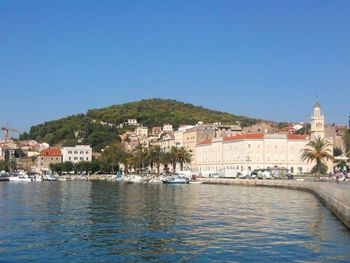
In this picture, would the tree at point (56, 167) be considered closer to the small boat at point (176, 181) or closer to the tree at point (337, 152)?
the small boat at point (176, 181)

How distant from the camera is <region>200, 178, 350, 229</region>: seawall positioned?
33.0 metres

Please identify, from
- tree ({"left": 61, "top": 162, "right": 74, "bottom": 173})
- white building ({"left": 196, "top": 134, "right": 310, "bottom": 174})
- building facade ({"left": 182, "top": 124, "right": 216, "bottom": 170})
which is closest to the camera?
white building ({"left": 196, "top": 134, "right": 310, "bottom": 174})

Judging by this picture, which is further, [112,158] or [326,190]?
[112,158]

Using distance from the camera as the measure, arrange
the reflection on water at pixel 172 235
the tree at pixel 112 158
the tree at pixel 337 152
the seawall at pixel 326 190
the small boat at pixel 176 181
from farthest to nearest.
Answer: the tree at pixel 112 158, the tree at pixel 337 152, the small boat at pixel 176 181, the seawall at pixel 326 190, the reflection on water at pixel 172 235

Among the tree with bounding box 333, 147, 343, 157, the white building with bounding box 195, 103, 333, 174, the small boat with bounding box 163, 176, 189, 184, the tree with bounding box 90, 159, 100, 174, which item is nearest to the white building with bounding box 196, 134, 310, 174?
the white building with bounding box 195, 103, 333, 174

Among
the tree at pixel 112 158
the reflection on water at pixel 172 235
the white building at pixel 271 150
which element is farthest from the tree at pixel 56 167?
the reflection on water at pixel 172 235

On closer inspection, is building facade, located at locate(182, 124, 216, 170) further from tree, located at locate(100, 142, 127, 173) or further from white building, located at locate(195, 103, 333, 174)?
tree, located at locate(100, 142, 127, 173)

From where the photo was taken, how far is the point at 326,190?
49.2m

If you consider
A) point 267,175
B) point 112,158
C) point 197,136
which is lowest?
point 267,175

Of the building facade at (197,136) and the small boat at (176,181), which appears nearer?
the small boat at (176,181)

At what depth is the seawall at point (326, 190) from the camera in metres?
33.0

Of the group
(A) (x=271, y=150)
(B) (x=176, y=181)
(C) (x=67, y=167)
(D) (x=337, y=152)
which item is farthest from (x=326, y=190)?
(C) (x=67, y=167)

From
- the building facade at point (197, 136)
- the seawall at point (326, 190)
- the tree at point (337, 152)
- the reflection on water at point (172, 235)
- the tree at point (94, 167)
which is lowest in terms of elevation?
the reflection on water at point (172, 235)

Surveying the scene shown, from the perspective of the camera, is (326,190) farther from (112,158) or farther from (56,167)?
(56,167)
